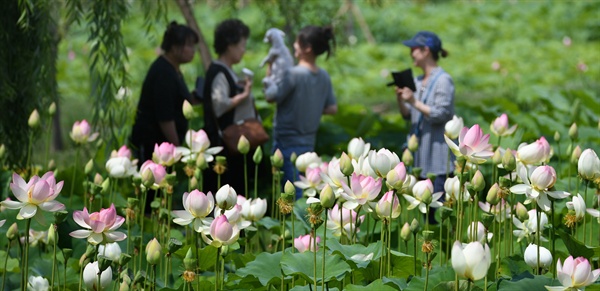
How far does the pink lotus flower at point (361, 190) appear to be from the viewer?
8.17ft

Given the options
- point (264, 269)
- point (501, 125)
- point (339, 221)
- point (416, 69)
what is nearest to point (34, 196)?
point (264, 269)

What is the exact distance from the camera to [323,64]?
13820 mm

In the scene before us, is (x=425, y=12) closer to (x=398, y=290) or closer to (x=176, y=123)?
(x=176, y=123)

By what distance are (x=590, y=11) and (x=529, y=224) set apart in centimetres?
1553

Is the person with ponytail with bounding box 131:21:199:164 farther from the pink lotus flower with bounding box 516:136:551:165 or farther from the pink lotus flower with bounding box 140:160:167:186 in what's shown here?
the pink lotus flower with bounding box 516:136:551:165

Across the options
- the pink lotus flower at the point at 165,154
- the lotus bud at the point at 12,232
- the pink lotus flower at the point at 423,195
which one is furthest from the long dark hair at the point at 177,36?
the lotus bud at the point at 12,232

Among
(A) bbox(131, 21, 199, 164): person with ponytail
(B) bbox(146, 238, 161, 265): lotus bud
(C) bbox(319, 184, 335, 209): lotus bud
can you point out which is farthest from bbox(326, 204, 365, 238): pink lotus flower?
(A) bbox(131, 21, 199, 164): person with ponytail

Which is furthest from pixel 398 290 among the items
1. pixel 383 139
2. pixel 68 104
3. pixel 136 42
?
pixel 136 42

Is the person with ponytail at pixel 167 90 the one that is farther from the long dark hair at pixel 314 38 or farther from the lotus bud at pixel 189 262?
the lotus bud at pixel 189 262

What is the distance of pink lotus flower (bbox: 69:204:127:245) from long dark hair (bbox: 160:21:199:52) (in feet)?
7.16

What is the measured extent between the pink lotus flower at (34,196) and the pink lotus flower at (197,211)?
32 cm

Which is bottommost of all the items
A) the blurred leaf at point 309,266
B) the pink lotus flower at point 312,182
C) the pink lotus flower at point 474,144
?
the blurred leaf at point 309,266

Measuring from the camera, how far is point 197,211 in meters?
2.47

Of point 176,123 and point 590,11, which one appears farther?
point 590,11
